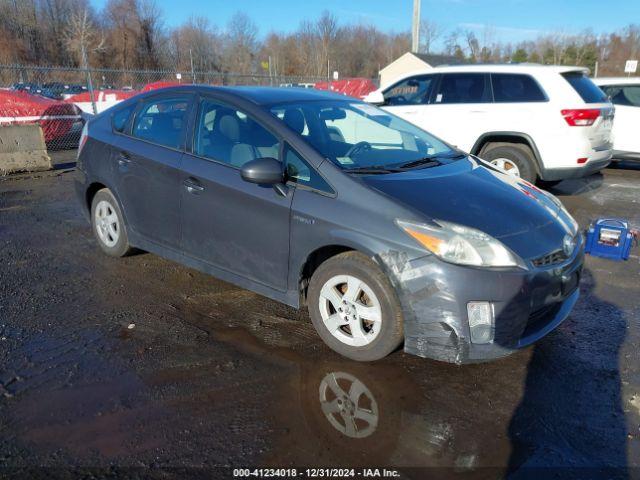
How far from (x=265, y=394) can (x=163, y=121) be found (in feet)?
8.30

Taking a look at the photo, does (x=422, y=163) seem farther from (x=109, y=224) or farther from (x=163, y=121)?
(x=109, y=224)

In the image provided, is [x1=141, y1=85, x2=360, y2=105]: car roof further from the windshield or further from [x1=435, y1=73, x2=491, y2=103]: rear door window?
[x1=435, y1=73, x2=491, y2=103]: rear door window

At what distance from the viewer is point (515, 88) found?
23.1ft

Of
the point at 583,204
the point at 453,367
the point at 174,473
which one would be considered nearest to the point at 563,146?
the point at 583,204

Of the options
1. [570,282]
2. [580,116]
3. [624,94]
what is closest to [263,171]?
[570,282]

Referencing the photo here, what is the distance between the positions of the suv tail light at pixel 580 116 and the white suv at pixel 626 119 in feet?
10.3

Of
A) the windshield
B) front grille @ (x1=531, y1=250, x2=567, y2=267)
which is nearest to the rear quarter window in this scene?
the windshield

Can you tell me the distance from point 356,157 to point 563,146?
446 cm

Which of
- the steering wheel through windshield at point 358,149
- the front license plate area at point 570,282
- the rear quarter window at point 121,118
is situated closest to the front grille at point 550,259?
the front license plate area at point 570,282

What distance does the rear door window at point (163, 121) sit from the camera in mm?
3932

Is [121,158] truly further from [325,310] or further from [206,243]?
[325,310]

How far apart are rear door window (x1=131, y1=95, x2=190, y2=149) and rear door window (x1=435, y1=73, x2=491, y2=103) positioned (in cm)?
483

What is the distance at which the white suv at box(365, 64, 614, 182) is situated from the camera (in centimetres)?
657

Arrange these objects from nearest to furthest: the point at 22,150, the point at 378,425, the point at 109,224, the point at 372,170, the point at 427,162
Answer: the point at 378,425 < the point at 372,170 < the point at 427,162 < the point at 109,224 < the point at 22,150
